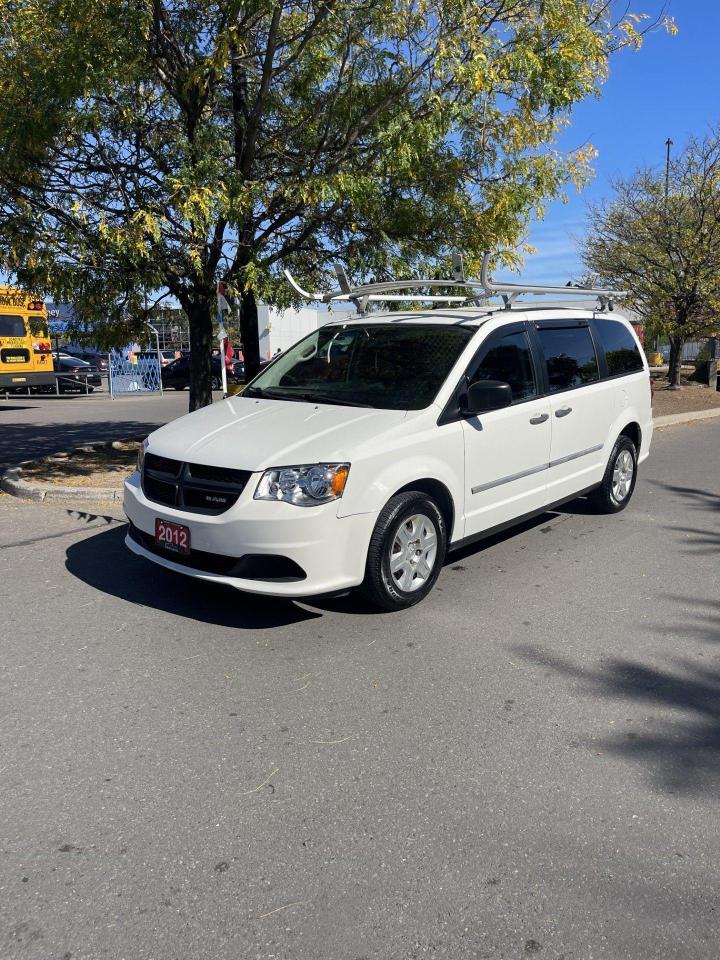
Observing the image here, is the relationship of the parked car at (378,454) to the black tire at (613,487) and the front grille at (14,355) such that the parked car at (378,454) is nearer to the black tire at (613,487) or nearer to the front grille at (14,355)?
the black tire at (613,487)

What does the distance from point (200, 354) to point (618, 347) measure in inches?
205

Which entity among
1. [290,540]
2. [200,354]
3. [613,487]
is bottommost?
[613,487]

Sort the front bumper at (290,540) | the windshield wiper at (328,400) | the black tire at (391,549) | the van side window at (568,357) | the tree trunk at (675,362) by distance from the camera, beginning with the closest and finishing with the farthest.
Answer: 1. the front bumper at (290,540)
2. the black tire at (391,549)
3. the windshield wiper at (328,400)
4. the van side window at (568,357)
5. the tree trunk at (675,362)

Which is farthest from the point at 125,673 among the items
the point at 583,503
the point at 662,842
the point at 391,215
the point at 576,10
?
the point at 576,10

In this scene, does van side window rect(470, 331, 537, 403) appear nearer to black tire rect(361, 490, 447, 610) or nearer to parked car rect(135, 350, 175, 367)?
black tire rect(361, 490, 447, 610)

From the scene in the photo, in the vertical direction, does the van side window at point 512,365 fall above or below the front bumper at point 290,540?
above

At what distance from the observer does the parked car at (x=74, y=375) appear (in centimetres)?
2908

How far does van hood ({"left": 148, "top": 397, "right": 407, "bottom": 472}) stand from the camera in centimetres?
462

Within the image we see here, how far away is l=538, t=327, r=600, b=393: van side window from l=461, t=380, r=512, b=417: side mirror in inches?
43.1

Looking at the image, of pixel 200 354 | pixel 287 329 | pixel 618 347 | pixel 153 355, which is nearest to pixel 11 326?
pixel 153 355

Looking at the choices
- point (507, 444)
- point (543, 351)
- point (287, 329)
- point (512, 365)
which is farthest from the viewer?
point (287, 329)

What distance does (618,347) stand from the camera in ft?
24.3

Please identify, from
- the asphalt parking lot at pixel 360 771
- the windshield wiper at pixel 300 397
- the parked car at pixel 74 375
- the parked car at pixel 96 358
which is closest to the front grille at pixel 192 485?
the asphalt parking lot at pixel 360 771

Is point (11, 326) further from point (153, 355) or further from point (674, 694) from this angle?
point (674, 694)
